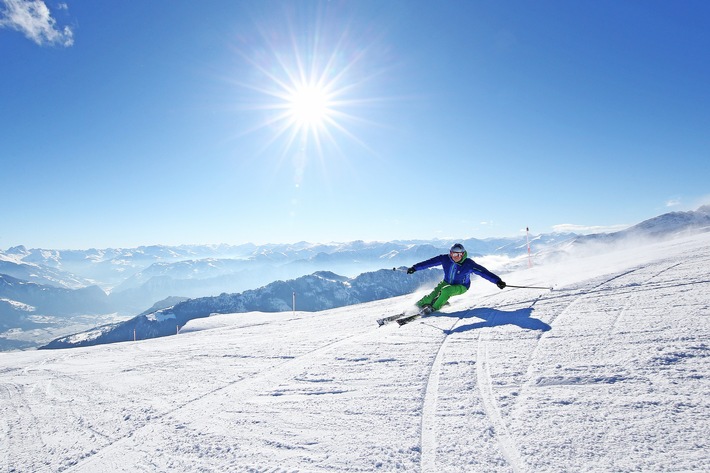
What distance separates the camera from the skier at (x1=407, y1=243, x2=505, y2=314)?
10.4 metres

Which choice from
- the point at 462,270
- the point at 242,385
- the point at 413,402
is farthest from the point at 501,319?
the point at 242,385

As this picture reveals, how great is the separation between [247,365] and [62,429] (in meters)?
2.73

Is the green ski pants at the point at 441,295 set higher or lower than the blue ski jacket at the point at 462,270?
lower

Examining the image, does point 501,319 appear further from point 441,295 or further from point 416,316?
point 441,295

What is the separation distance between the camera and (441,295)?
10.5 m

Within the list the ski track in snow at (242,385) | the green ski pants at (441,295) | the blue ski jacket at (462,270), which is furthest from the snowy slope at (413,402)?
the blue ski jacket at (462,270)

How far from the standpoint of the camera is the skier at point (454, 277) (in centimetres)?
1041

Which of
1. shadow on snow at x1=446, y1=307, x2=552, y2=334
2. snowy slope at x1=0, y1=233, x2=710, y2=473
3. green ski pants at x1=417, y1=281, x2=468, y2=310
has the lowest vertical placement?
snowy slope at x1=0, y1=233, x2=710, y2=473

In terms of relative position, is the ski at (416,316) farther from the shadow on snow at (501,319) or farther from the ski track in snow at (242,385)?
the ski track in snow at (242,385)

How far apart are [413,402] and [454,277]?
713 centimetres

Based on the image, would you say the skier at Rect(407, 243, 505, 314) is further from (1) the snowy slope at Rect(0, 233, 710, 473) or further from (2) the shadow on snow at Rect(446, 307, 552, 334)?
(1) the snowy slope at Rect(0, 233, 710, 473)

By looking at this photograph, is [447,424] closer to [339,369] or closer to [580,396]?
[580,396]

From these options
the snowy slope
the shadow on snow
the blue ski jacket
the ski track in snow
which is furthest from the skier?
the ski track in snow

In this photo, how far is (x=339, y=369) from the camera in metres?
5.77
